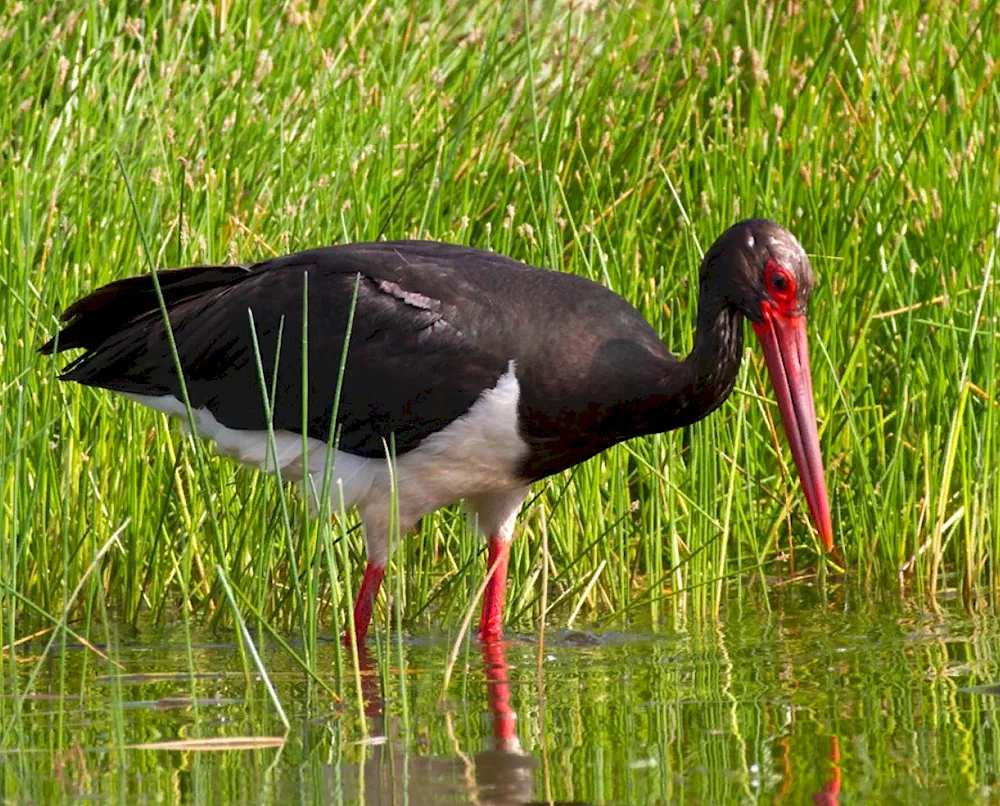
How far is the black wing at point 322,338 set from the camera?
203 inches

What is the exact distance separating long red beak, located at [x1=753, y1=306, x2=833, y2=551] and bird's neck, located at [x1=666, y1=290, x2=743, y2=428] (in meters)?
0.07

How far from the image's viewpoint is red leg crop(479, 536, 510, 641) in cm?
544

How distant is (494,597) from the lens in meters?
5.52

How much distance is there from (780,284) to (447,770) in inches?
73.0

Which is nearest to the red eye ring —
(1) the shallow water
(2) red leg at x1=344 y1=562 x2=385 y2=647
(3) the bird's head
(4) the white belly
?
(3) the bird's head

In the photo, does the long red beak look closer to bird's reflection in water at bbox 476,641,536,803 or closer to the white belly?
the white belly

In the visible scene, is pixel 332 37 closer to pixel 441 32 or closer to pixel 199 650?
pixel 441 32

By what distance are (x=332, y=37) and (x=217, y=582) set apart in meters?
2.85

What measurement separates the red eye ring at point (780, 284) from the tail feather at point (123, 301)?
57.3 inches

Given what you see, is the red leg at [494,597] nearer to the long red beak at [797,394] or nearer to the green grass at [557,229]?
the green grass at [557,229]

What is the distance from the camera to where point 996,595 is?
5.45 meters

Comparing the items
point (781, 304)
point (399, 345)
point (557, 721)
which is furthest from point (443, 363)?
point (557, 721)

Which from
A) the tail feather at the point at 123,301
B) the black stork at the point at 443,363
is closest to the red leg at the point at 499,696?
the black stork at the point at 443,363

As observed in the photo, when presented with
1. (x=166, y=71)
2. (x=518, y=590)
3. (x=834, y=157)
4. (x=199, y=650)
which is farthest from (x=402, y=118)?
(x=199, y=650)
